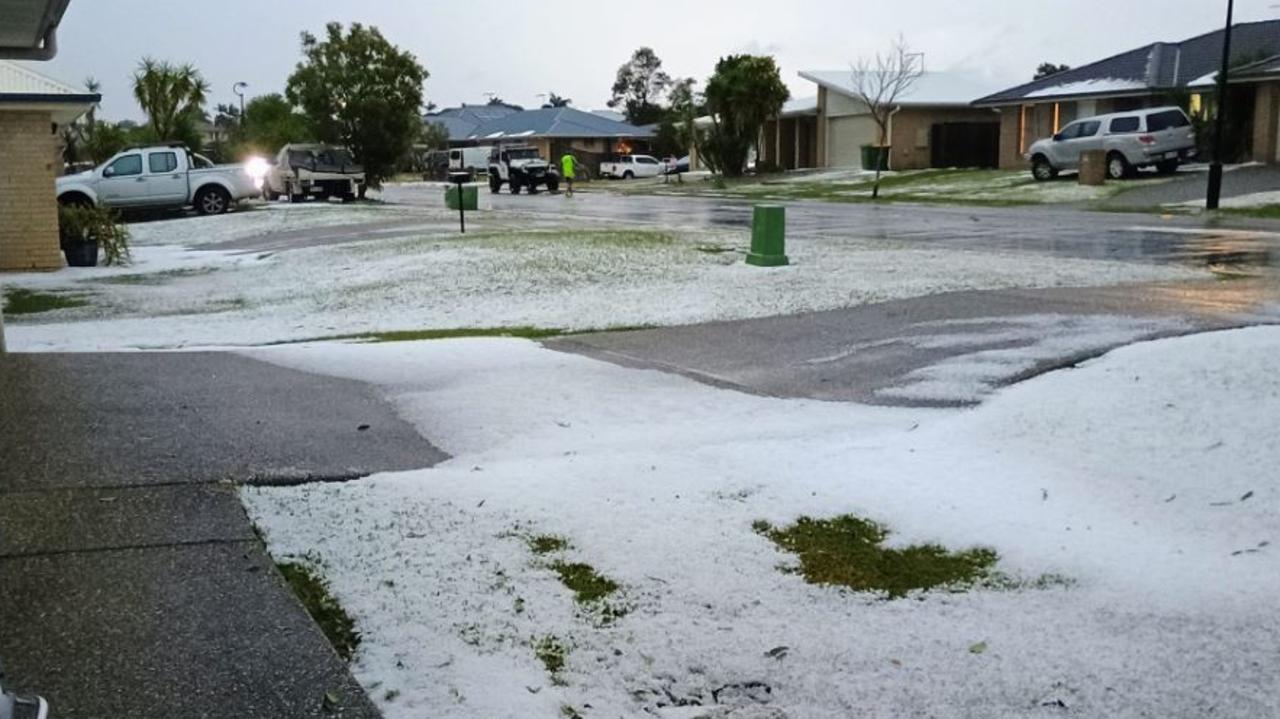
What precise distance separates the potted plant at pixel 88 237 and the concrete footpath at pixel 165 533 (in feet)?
41.4

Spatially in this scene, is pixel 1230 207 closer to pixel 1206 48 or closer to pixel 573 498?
pixel 1206 48

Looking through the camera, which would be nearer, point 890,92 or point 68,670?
point 68,670

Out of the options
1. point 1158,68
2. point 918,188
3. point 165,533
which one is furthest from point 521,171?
point 165,533

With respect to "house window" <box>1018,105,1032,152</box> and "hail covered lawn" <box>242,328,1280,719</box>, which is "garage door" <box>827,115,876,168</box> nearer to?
"house window" <box>1018,105,1032,152</box>

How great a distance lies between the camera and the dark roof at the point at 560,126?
86.2 m

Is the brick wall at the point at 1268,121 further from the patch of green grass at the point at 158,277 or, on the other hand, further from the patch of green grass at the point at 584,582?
the patch of green grass at the point at 584,582

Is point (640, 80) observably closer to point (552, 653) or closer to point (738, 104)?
point (738, 104)

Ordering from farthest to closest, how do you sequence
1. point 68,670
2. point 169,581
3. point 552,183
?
point 552,183 → point 169,581 → point 68,670

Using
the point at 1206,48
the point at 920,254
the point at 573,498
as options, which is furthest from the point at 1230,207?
the point at 573,498

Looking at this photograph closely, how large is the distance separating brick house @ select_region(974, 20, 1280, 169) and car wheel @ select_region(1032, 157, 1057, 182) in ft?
15.1

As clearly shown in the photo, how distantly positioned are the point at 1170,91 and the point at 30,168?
110ft

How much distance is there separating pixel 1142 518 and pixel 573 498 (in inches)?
95.2

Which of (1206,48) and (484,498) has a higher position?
(1206,48)

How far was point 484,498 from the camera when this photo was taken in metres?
5.63
